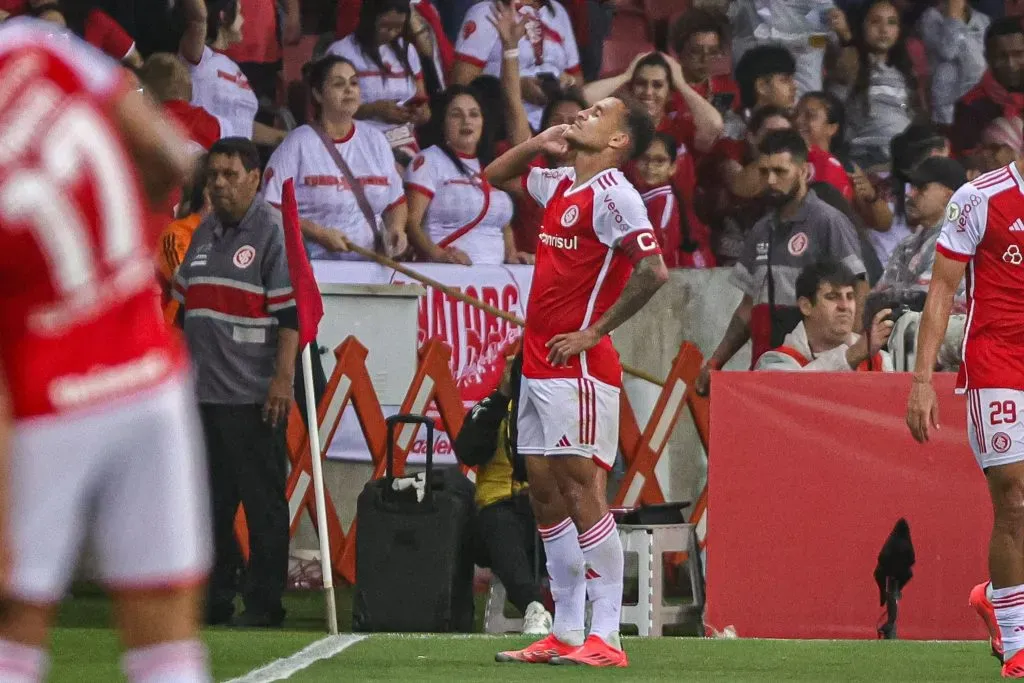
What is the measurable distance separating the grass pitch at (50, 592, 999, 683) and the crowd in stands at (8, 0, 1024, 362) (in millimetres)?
2643

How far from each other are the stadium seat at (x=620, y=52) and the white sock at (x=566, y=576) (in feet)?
22.6

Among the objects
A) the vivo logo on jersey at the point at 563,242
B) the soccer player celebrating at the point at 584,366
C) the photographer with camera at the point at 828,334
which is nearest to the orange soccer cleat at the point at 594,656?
the soccer player celebrating at the point at 584,366

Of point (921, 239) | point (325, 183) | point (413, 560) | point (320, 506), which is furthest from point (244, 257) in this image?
point (921, 239)

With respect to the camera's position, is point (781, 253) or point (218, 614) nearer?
point (218, 614)

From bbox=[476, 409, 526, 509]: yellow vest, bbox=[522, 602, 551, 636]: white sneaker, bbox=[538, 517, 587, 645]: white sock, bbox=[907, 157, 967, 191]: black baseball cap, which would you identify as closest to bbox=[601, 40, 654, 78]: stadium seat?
bbox=[907, 157, 967, 191]: black baseball cap

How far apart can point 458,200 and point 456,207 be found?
0.05 meters

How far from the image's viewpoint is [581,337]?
807 cm

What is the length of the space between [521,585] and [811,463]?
168cm

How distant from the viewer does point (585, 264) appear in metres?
8.20

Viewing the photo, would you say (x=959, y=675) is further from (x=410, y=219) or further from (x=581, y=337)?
(x=410, y=219)

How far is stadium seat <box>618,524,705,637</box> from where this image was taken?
33.4 feet

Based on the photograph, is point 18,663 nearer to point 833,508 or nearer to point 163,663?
point 163,663

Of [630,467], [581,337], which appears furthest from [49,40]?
[630,467]

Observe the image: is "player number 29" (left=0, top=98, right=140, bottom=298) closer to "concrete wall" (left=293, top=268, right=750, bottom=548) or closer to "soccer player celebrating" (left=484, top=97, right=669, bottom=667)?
"soccer player celebrating" (left=484, top=97, right=669, bottom=667)
